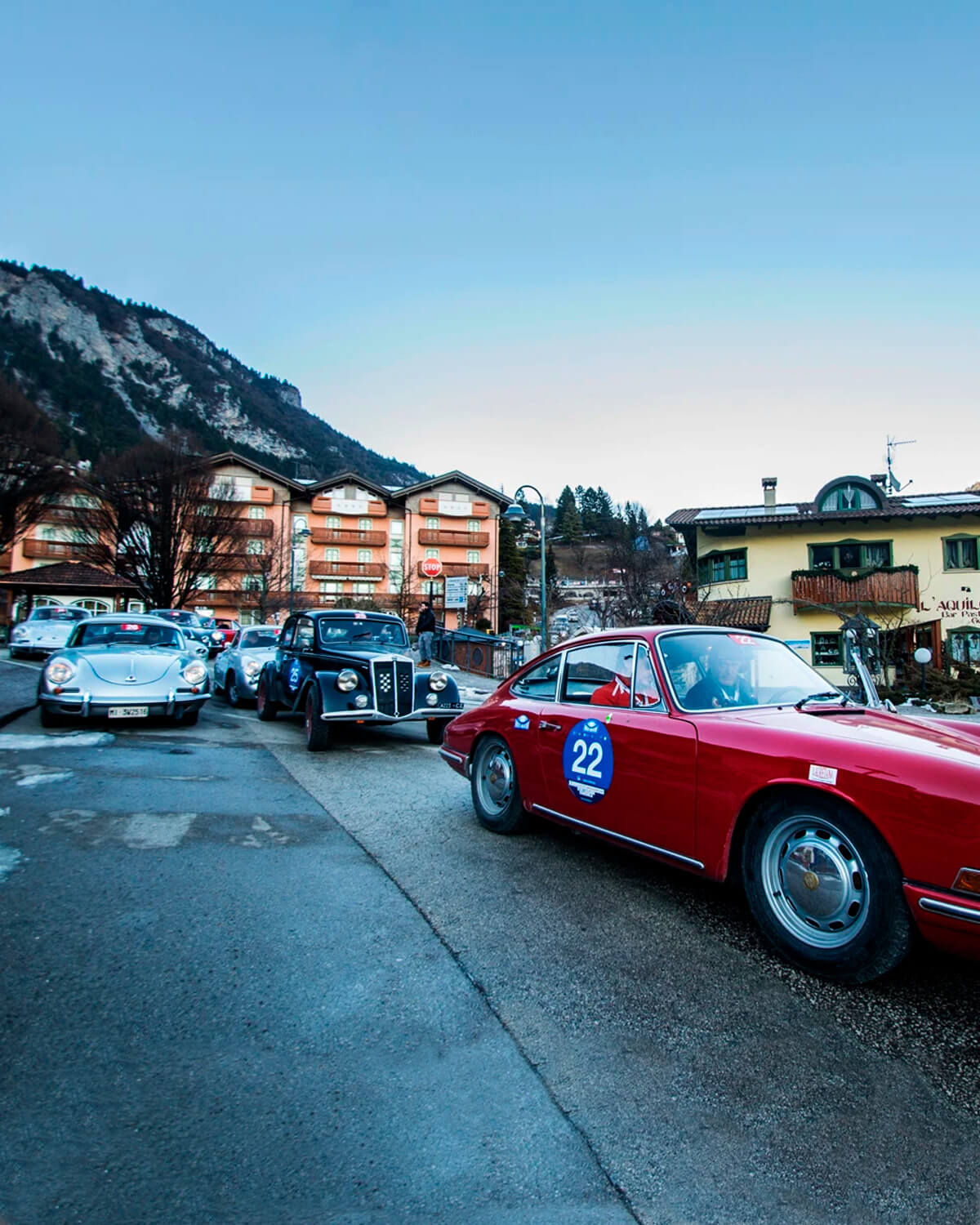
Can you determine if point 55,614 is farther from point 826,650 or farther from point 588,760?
point 826,650

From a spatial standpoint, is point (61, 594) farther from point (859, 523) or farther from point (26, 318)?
point (26, 318)

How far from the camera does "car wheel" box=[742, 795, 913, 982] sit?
2.86m

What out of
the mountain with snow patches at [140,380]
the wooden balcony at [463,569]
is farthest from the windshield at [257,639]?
the mountain with snow patches at [140,380]

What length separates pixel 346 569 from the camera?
6562 cm

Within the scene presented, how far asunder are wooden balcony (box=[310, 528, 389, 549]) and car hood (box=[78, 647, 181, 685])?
55734 millimetres

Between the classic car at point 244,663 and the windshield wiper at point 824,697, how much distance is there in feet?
32.6

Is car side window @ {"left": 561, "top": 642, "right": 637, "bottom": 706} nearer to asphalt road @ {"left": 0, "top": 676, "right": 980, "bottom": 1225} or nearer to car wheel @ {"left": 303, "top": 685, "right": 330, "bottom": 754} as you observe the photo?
asphalt road @ {"left": 0, "top": 676, "right": 980, "bottom": 1225}

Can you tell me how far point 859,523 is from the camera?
31.5 m

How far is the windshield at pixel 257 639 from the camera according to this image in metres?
14.4

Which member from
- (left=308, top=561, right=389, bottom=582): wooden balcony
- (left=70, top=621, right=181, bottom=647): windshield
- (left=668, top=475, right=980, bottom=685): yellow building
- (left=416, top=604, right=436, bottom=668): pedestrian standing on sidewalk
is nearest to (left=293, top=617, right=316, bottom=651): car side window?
(left=70, top=621, right=181, bottom=647): windshield

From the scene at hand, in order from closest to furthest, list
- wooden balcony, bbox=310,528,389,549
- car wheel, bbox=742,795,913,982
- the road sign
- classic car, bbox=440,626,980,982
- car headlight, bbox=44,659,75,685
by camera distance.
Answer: classic car, bbox=440,626,980,982 → car wheel, bbox=742,795,913,982 → car headlight, bbox=44,659,75,685 → the road sign → wooden balcony, bbox=310,528,389,549

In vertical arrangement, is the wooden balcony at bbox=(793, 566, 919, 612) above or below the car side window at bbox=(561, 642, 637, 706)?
above

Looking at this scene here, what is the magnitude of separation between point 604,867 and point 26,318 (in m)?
176

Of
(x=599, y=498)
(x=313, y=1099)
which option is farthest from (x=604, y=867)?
(x=599, y=498)
